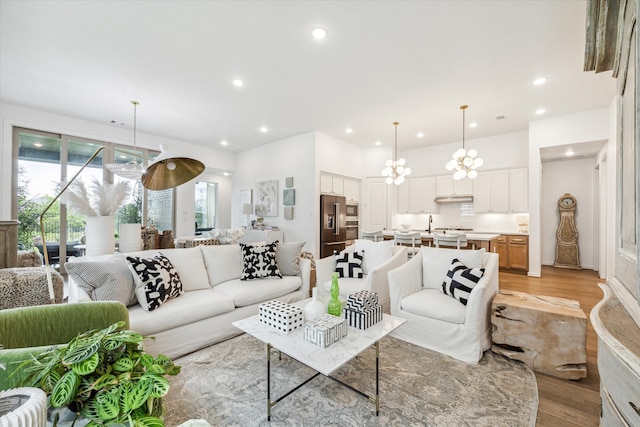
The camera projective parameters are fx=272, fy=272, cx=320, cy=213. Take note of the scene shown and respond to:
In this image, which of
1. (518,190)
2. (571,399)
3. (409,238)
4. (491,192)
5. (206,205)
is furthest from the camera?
(206,205)

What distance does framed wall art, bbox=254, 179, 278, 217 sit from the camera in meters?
6.62

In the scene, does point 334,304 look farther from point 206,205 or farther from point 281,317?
point 206,205

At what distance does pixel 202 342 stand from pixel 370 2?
3319 millimetres

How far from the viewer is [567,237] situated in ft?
19.9

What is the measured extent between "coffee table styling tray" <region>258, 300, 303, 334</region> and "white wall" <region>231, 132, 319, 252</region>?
391 centimetres

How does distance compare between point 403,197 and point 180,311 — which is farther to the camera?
point 403,197

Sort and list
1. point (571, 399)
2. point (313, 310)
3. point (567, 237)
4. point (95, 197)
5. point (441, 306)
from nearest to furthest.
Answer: point (571, 399)
point (313, 310)
point (441, 306)
point (95, 197)
point (567, 237)

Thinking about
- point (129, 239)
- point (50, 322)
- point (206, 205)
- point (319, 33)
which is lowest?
point (50, 322)

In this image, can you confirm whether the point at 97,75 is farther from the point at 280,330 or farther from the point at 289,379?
the point at 289,379

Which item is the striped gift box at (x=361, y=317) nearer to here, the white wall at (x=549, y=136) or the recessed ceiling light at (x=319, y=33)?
the recessed ceiling light at (x=319, y=33)

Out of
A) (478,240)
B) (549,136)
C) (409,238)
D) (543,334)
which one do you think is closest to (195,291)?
(543,334)

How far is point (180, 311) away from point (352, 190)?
17.4 feet

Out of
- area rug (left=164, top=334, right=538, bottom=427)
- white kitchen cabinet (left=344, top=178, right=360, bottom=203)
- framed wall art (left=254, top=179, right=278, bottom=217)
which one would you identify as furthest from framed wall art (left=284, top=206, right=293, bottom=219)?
area rug (left=164, top=334, right=538, bottom=427)

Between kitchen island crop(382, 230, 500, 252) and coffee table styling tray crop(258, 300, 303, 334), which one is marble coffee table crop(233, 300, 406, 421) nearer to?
coffee table styling tray crop(258, 300, 303, 334)
